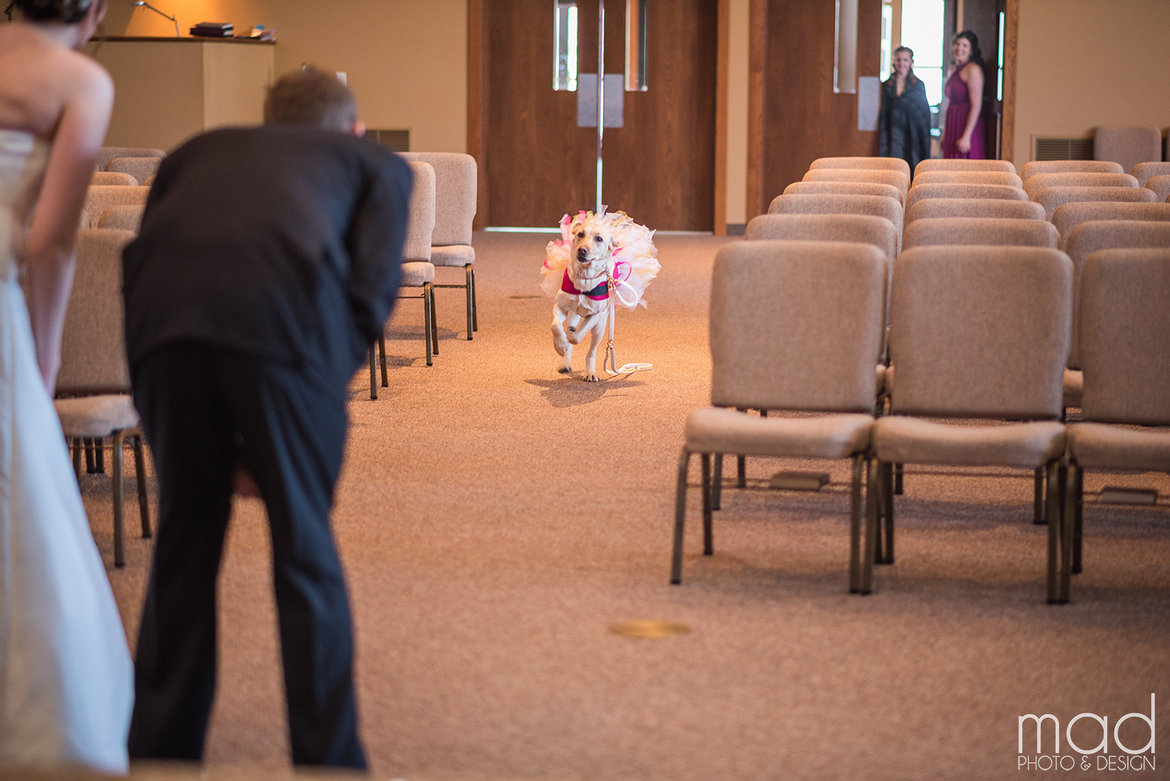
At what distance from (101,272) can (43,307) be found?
A: 1.49m

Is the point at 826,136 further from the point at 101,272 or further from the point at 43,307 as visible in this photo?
the point at 43,307

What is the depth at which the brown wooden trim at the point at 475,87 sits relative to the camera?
14500 mm

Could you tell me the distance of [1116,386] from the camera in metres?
3.94

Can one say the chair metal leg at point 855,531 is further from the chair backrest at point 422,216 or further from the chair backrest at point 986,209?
the chair backrest at point 422,216

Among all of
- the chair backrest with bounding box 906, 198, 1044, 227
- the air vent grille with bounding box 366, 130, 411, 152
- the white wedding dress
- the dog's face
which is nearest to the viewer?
the white wedding dress

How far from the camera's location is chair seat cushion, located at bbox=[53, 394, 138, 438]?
3.68m

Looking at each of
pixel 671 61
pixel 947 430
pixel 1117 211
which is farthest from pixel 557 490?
pixel 671 61

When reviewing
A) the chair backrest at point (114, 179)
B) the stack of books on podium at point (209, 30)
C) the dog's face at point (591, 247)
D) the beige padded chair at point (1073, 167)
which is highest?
the stack of books on podium at point (209, 30)

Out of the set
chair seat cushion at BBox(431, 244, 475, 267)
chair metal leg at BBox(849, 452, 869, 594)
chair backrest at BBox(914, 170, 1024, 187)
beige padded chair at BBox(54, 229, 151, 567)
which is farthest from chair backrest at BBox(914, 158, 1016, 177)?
beige padded chair at BBox(54, 229, 151, 567)

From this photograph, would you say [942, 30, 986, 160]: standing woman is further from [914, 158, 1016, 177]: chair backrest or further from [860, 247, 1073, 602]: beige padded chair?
[860, 247, 1073, 602]: beige padded chair

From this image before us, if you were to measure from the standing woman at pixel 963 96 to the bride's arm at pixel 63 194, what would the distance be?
1230cm

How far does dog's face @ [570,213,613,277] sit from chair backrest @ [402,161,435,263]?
0.92 meters

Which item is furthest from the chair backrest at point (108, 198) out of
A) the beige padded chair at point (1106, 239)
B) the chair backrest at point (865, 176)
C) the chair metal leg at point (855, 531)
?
the chair backrest at point (865, 176)

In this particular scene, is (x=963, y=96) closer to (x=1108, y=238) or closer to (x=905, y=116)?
(x=905, y=116)
